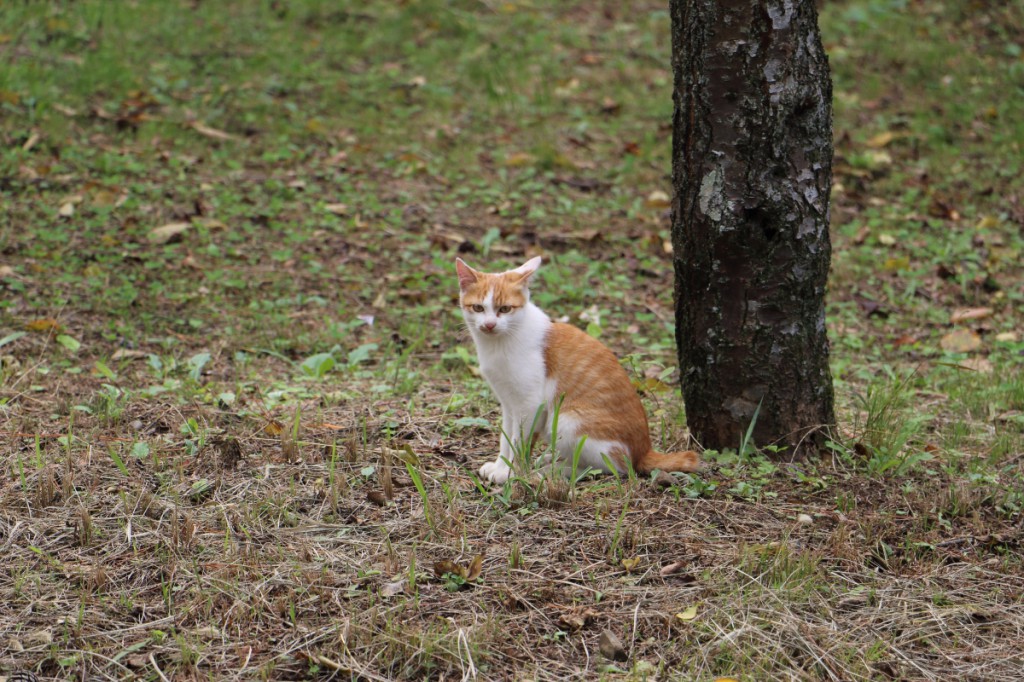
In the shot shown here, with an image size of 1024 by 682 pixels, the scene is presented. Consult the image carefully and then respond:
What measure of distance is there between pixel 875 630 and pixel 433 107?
18.7 ft

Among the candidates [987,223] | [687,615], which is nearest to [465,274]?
[687,615]

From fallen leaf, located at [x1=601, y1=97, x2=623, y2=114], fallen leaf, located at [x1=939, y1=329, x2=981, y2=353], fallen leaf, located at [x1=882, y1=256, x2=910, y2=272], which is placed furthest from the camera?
fallen leaf, located at [x1=601, y1=97, x2=623, y2=114]

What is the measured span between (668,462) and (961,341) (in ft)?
7.52

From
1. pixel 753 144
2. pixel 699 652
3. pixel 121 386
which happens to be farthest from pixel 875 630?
pixel 121 386

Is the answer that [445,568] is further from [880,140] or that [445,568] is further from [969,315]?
[880,140]

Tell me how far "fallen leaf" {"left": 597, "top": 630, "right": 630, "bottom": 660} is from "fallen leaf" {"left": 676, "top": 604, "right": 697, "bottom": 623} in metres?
0.18

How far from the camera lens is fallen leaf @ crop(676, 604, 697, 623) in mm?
2547

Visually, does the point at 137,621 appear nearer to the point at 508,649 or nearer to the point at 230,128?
the point at 508,649

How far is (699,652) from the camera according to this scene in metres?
2.45

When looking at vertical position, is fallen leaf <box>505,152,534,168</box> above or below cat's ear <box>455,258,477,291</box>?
below

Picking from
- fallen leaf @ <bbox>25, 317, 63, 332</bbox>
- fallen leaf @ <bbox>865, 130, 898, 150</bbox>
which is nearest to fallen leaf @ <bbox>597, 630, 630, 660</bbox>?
fallen leaf @ <bbox>25, 317, 63, 332</bbox>

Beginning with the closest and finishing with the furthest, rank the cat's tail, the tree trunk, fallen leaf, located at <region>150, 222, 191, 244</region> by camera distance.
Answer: the tree trunk → the cat's tail → fallen leaf, located at <region>150, 222, 191, 244</region>

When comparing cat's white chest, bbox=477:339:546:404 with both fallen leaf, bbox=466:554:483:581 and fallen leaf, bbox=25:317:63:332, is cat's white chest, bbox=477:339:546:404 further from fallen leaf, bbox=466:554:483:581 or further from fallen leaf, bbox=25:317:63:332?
fallen leaf, bbox=25:317:63:332

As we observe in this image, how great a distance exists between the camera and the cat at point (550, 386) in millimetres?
3328
